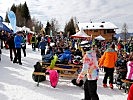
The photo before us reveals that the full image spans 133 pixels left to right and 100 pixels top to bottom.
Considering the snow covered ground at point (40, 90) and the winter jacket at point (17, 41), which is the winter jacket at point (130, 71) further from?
the winter jacket at point (17, 41)

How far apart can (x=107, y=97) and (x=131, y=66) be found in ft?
5.47

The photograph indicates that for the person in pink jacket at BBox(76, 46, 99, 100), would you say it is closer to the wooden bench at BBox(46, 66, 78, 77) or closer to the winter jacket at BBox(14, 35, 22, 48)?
the wooden bench at BBox(46, 66, 78, 77)

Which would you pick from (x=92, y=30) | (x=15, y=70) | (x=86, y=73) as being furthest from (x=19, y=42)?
(x=92, y=30)

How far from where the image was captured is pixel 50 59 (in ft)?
40.2

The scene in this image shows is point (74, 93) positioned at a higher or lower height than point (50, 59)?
lower

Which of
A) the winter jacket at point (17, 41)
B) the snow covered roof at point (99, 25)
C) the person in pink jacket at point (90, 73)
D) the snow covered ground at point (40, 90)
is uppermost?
the snow covered roof at point (99, 25)

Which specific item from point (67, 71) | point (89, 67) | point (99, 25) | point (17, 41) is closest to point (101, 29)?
point (99, 25)

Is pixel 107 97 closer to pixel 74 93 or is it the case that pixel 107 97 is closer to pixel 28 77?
pixel 74 93

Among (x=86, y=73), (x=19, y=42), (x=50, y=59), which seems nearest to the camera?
(x=86, y=73)

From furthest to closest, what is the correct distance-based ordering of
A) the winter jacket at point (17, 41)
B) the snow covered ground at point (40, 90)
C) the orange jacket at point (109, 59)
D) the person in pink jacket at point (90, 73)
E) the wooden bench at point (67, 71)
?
1. the winter jacket at point (17, 41)
2. the wooden bench at point (67, 71)
3. the orange jacket at point (109, 59)
4. the snow covered ground at point (40, 90)
5. the person in pink jacket at point (90, 73)

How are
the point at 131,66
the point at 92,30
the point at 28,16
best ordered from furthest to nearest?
the point at 28,16
the point at 92,30
the point at 131,66

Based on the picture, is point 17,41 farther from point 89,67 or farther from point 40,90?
point 89,67

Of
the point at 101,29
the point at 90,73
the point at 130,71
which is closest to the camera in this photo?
the point at 90,73

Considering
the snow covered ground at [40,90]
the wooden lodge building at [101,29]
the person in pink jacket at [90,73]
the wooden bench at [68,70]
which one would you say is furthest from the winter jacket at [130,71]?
the wooden lodge building at [101,29]
